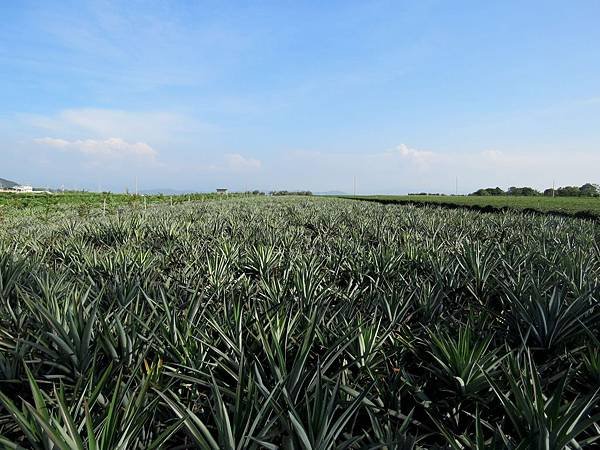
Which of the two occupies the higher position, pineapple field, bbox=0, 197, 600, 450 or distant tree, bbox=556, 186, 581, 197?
distant tree, bbox=556, 186, 581, 197

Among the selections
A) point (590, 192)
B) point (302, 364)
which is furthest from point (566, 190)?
point (302, 364)

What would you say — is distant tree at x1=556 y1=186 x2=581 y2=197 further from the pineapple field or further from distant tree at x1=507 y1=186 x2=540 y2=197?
the pineapple field

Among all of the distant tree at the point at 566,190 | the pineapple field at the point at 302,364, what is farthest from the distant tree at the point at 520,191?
the pineapple field at the point at 302,364

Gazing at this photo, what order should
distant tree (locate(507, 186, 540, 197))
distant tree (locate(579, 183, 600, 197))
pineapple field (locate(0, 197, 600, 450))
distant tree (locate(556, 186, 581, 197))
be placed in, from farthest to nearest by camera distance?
distant tree (locate(507, 186, 540, 197)) < distant tree (locate(556, 186, 581, 197)) < distant tree (locate(579, 183, 600, 197)) < pineapple field (locate(0, 197, 600, 450))

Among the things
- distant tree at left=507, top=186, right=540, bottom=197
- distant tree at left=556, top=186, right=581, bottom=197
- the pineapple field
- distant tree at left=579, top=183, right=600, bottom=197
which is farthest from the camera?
distant tree at left=507, top=186, right=540, bottom=197

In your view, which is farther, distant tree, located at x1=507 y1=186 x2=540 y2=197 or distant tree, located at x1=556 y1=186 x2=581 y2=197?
distant tree, located at x1=507 y1=186 x2=540 y2=197

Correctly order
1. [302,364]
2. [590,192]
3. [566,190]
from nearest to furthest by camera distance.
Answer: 1. [302,364]
2. [590,192]
3. [566,190]

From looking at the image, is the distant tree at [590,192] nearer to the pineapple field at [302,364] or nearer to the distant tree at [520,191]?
the distant tree at [520,191]

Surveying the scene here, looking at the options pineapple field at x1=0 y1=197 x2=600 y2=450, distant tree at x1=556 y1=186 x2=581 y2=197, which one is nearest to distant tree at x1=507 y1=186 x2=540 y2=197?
distant tree at x1=556 y1=186 x2=581 y2=197

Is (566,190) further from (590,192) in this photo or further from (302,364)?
(302,364)

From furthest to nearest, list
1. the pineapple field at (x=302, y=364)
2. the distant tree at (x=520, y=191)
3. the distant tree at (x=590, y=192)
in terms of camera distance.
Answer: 1. the distant tree at (x=520, y=191)
2. the distant tree at (x=590, y=192)
3. the pineapple field at (x=302, y=364)

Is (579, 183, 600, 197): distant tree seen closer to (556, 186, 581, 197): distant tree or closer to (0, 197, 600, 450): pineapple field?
(556, 186, 581, 197): distant tree

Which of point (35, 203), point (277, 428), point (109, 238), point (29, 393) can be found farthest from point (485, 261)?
point (35, 203)

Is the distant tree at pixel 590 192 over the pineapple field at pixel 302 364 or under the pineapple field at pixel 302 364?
over
